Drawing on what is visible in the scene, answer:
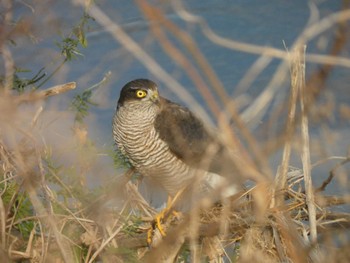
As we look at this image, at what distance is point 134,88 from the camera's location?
9.55 ft

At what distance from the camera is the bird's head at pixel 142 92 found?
2.86m

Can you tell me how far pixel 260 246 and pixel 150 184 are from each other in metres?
0.96

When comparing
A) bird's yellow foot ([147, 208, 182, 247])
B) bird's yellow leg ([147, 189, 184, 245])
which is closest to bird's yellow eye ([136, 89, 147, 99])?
bird's yellow leg ([147, 189, 184, 245])

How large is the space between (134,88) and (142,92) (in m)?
0.06

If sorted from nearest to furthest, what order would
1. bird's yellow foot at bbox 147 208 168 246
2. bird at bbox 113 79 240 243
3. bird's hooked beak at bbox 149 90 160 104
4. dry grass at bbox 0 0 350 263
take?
dry grass at bbox 0 0 350 263, bird's yellow foot at bbox 147 208 168 246, bird at bbox 113 79 240 243, bird's hooked beak at bbox 149 90 160 104

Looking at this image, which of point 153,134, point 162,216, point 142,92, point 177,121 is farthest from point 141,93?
point 162,216

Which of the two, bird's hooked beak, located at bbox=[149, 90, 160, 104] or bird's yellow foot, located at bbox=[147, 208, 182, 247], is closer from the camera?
bird's yellow foot, located at bbox=[147, 208, 182, 247]

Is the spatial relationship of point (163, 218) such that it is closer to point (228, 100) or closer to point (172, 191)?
point (172, 191)

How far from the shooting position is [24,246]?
1.84 metres

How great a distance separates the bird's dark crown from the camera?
113 inches

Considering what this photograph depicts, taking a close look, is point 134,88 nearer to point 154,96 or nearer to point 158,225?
point 154,96

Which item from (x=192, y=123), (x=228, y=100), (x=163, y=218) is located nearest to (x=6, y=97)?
(x=228, y=100)

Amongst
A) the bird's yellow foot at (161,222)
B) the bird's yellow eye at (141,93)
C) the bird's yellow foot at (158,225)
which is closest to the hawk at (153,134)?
the bird's yellow eye at (141,93)

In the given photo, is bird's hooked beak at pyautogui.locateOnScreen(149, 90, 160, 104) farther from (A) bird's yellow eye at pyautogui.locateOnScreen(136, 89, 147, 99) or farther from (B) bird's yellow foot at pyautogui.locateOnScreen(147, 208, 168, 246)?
(B) bird's yellow foot at pyautogui.locateOnScreen(147, 208, 168, 246)
